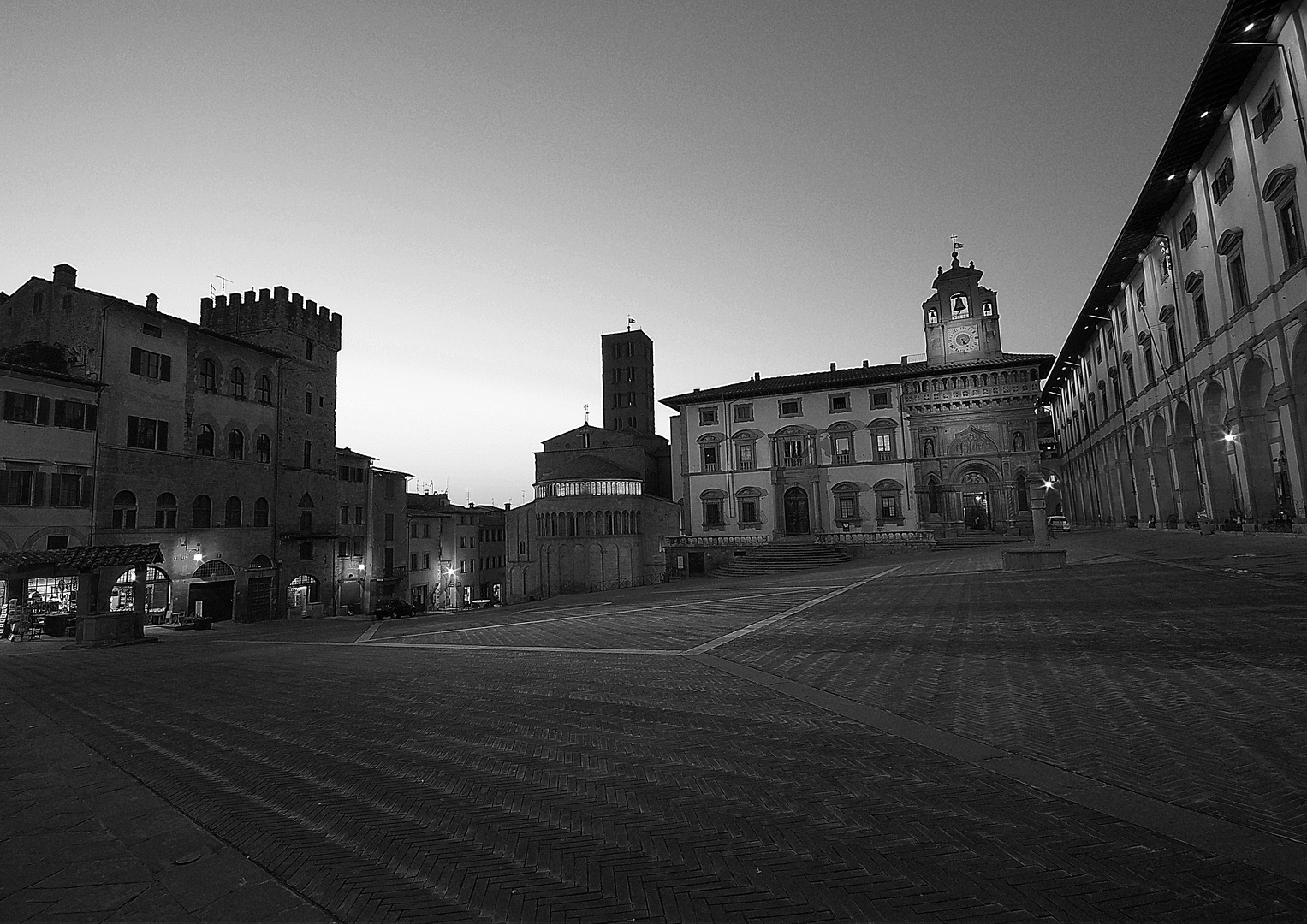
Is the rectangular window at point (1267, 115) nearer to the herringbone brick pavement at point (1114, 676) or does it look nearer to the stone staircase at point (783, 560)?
the herringbone brick pavement at point (1114, 676)

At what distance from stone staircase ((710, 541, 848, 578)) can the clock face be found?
58.6 feet

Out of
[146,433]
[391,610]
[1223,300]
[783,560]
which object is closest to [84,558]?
[146,433]

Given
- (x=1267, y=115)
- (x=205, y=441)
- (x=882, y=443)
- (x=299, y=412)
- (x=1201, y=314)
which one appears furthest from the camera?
(x=882, y=443)

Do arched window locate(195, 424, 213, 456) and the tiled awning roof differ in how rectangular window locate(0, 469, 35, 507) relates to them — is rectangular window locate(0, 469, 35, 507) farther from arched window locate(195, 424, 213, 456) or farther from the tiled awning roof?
arched window locate(195, 424, 213, 456)

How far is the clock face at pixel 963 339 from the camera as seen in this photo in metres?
49.2

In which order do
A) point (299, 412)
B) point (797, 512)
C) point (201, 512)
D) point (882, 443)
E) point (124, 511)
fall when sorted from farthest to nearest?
point (797, 512) → point (882, 443) → point (299, 412) → point (201, 512) → point (124, 511)

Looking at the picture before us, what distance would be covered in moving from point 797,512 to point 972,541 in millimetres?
13352

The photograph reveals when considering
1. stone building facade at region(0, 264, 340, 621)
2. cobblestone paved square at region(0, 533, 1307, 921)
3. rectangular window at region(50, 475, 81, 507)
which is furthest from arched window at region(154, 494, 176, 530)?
cobblestone paved square at region(0, 533, 1307, 921)

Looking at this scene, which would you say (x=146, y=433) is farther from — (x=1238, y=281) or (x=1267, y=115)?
(x=1238, y=281)

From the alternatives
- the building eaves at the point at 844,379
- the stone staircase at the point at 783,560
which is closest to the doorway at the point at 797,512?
the stone staircase at the point at 783,560

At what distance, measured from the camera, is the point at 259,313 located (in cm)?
4325

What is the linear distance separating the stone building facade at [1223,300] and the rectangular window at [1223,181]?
9cm

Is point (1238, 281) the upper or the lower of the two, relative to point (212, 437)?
upper

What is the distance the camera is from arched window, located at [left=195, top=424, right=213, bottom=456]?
35562 mm
